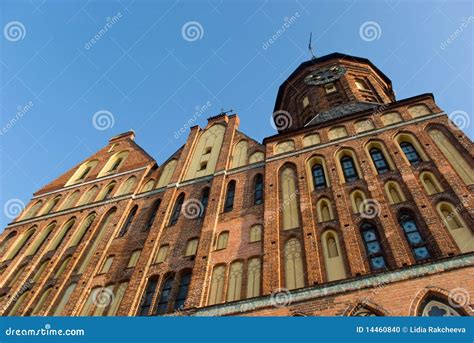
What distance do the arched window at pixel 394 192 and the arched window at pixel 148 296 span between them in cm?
674

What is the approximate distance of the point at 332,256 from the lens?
33.0 feet

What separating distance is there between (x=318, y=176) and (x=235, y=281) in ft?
15.2

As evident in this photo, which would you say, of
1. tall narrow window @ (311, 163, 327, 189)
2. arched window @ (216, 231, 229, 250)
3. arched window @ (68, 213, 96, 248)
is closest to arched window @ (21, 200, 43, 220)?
arched window @ (68, 213, 96, 248)

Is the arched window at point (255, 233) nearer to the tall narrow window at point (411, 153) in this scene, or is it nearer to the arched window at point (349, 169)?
the arched window at point (349, 169)

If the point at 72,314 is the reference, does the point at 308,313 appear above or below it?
below

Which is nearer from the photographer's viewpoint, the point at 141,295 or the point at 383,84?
the point at 141,295

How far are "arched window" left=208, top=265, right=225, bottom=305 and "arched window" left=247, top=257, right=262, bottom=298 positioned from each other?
70cm

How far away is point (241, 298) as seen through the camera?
9852 millimetres

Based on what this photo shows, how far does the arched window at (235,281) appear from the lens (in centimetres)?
1010

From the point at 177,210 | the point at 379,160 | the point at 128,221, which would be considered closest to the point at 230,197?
the point at 177,210

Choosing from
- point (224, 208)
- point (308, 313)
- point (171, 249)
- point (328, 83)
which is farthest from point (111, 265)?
point (328, 83)

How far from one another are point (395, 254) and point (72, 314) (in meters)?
8.34

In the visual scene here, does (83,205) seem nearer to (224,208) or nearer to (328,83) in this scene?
(224,208)

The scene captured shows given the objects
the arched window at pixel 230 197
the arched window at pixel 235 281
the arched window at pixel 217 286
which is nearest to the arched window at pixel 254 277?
the arched window at pixel 235 281
